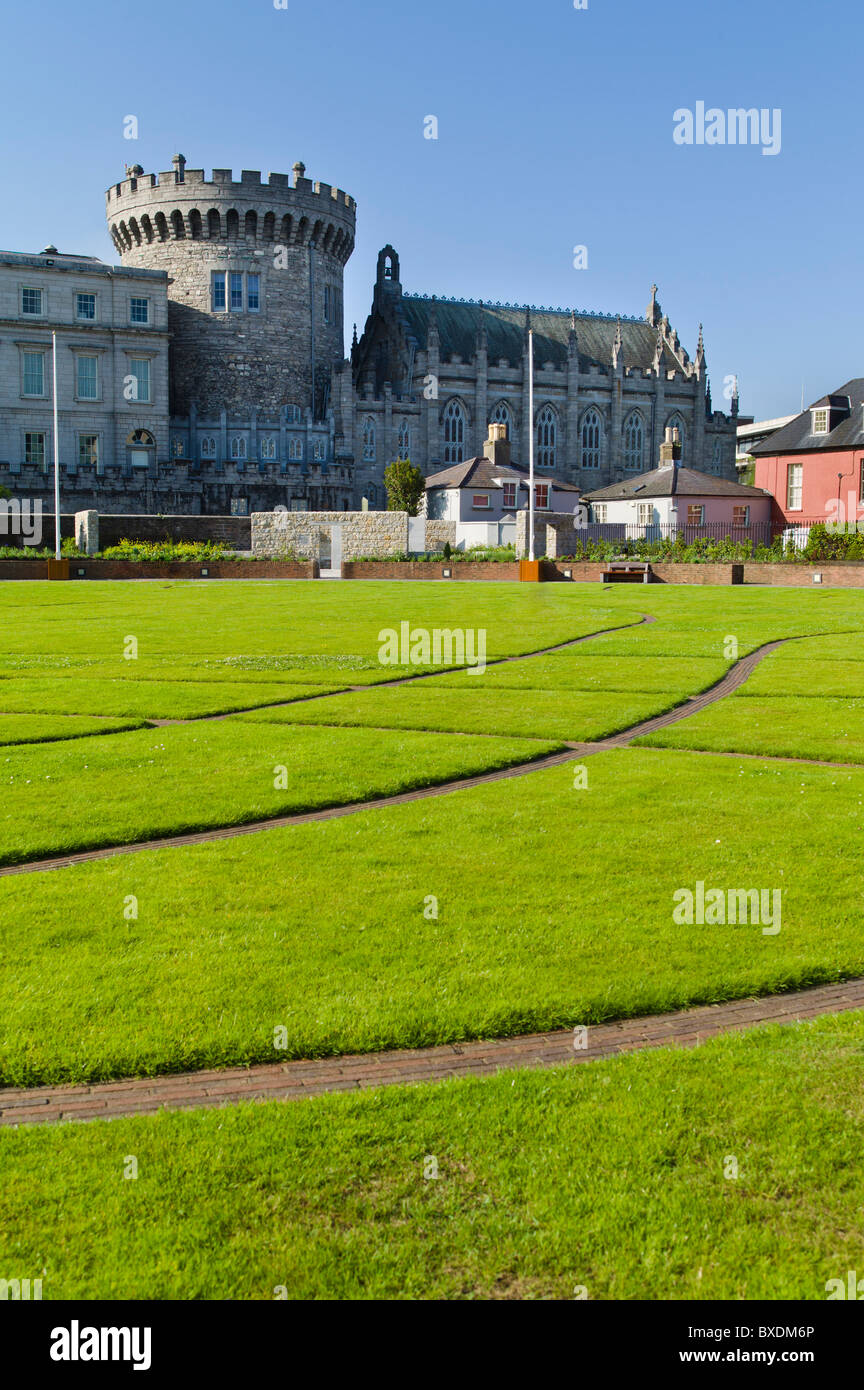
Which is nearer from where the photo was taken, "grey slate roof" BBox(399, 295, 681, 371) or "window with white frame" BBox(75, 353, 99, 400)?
"window with white frame" BBox(75, 353, 99, 400)

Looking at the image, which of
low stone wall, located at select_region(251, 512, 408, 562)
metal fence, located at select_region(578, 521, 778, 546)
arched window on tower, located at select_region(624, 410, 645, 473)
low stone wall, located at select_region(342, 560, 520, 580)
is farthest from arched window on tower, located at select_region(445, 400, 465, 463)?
low stone wall, located at select_region(342, 560, 520, 580)

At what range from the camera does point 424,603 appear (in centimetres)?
3722

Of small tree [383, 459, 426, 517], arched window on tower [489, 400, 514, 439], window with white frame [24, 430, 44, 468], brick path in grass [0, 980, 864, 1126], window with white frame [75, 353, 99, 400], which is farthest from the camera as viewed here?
arched window on tower [489, 400, 514, 439]

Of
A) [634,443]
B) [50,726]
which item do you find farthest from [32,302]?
[50,726]

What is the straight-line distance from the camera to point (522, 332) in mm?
102688

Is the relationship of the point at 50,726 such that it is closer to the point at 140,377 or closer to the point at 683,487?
the point at 683,487

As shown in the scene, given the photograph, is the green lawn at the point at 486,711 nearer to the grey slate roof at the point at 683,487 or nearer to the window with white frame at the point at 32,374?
the grey slate roof at the point at 683,487

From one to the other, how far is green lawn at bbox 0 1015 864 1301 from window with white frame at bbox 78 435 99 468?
74.0 meters

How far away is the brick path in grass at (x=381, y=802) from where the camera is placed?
415 inches

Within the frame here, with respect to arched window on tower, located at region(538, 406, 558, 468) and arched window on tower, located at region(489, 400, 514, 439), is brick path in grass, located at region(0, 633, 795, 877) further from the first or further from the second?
arched window on tower, located at region(538, 406, 558, 468)

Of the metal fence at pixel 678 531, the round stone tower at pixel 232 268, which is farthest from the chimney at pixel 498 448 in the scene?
the round stone tower at pixel 232 268

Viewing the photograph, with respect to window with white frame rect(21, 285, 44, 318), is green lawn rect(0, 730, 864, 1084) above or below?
below

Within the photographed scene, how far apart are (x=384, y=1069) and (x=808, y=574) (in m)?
45.2

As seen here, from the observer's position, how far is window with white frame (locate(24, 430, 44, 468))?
245ft
